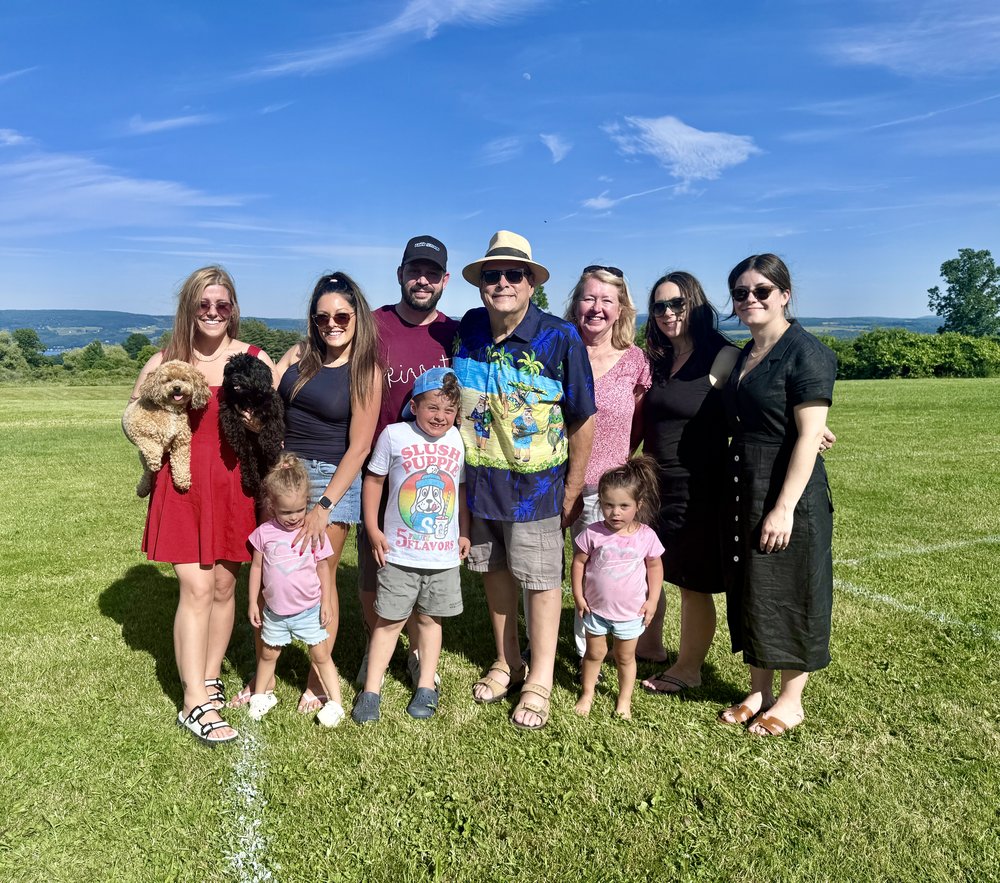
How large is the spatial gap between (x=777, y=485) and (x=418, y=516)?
1.82 metres

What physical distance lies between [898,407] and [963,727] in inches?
725

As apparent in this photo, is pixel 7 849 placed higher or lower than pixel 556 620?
lower

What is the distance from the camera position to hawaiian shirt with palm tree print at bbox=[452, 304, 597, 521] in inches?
142

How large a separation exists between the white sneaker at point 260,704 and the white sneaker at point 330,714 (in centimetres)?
29

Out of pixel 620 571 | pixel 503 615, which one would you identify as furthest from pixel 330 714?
pixel 620 571

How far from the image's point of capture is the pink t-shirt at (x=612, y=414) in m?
3.92

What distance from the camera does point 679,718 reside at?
3.85 meters

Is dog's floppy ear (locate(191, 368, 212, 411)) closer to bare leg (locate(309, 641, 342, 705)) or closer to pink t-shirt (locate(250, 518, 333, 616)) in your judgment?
pink t-shirt (locate(250, 518, 333, 616))

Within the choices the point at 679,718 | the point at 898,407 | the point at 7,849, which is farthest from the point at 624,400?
the point at 898,407

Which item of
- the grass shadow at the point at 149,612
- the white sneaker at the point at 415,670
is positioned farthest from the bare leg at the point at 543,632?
the grass shadow at the point at 149,612

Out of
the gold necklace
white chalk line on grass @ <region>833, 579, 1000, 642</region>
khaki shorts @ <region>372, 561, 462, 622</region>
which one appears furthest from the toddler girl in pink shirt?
white chalk line on grass @ <region>833, 579, 1000, 642</region>

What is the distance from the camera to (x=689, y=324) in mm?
3910

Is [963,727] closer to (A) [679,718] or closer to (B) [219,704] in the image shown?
(A) [679,718]

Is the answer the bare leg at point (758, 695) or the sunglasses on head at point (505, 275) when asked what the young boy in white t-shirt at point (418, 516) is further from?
the bare leg at point (758, 695)
